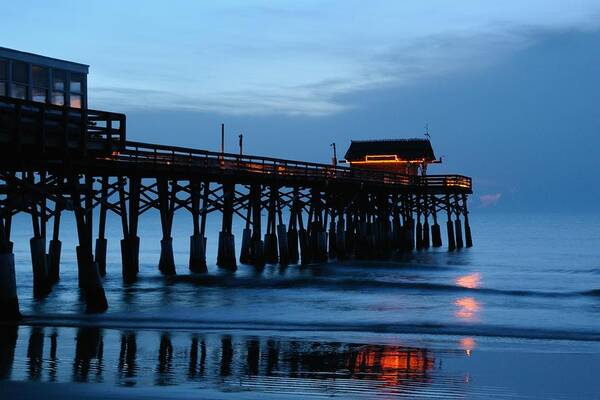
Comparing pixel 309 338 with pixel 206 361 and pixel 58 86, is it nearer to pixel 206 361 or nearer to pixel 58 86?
pixel 206 361

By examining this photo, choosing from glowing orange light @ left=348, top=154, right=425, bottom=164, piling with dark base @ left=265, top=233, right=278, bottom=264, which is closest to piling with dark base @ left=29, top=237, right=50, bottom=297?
piling with dark base @ left=265, top=233, right=278, bottom=264

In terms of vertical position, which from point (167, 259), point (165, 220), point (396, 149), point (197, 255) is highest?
point (396, 149)

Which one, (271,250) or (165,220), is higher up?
(165,220)

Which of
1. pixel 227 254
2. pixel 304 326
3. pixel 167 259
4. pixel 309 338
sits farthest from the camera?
pixel 227 254

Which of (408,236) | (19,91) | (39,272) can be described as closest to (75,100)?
(19,91)

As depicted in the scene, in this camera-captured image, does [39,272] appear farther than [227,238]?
No

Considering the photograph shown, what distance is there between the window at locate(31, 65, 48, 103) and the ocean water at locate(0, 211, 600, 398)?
4.83 m

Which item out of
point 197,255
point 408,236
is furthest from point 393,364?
point 408,236

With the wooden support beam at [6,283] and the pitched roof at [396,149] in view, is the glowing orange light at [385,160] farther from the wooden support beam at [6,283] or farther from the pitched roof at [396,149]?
the wooden support beam at [6,283]

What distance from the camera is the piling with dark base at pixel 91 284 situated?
68.6 ft

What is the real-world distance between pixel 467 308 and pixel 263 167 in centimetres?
1296

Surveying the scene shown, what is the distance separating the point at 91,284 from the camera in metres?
21.2

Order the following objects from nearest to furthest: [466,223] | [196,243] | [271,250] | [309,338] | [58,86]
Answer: [309,338] < [58,86] < [196,243] < [271,250] < [466,223]

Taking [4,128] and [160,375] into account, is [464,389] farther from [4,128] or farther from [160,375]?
[4,128]
